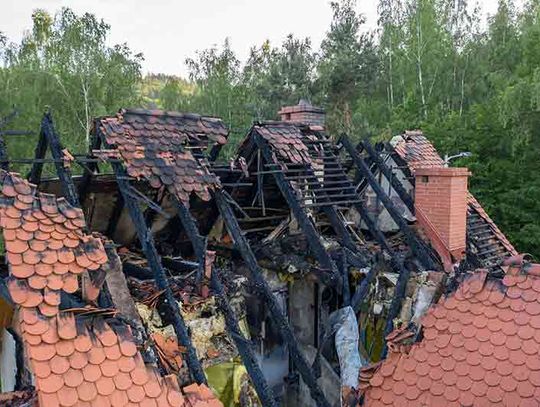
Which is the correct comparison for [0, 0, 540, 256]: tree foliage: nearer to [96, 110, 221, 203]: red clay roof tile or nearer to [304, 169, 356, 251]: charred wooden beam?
[304, 169, 356, 251]: charred wooden beam

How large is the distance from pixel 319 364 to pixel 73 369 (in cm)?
448

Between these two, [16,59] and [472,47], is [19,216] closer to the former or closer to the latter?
[16,59]

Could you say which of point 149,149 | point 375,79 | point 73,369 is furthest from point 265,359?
point 375,79

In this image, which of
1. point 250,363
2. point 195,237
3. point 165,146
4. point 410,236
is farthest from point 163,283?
point 410,236

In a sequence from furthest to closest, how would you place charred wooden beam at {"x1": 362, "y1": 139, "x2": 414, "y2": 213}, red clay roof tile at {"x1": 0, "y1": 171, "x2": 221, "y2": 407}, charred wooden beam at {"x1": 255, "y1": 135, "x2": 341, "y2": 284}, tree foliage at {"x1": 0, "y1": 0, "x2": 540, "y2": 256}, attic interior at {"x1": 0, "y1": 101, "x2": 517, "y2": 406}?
tree foliage at {"x1": 0, "y1": 0, "x2": 540, "y2": 256} → charred wooden beam at {"x1": 362, "y1": 139, "x2": 414, "y2": 213} → charred wooden beam at {"x1": 255, "y1": 135, "x2": 341, "y2": 284} → attic interior at {"x1": 0, "y1": 101, "x2": 517, "y2": 406} → red clay roof tile at {"x1": 0, "y1": 171, "x2": 221, "y2": 407}

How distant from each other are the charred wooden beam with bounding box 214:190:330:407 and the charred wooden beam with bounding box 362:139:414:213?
3951 millimetres

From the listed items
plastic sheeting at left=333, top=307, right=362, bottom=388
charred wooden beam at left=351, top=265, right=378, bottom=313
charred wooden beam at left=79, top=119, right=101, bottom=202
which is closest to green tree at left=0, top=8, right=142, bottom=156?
charred wooden beam at left=79, top=119, right=101, bottom=202

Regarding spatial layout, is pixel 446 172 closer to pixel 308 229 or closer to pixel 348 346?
pixel 308 229

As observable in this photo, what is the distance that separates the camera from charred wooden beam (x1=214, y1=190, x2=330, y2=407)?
5.56m

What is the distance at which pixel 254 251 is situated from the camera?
8.12m

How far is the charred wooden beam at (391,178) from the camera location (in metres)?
8.99

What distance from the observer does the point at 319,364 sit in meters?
7.19

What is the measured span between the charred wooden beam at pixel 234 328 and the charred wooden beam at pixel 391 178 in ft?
15.1

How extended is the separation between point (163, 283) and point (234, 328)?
36.5 inches
